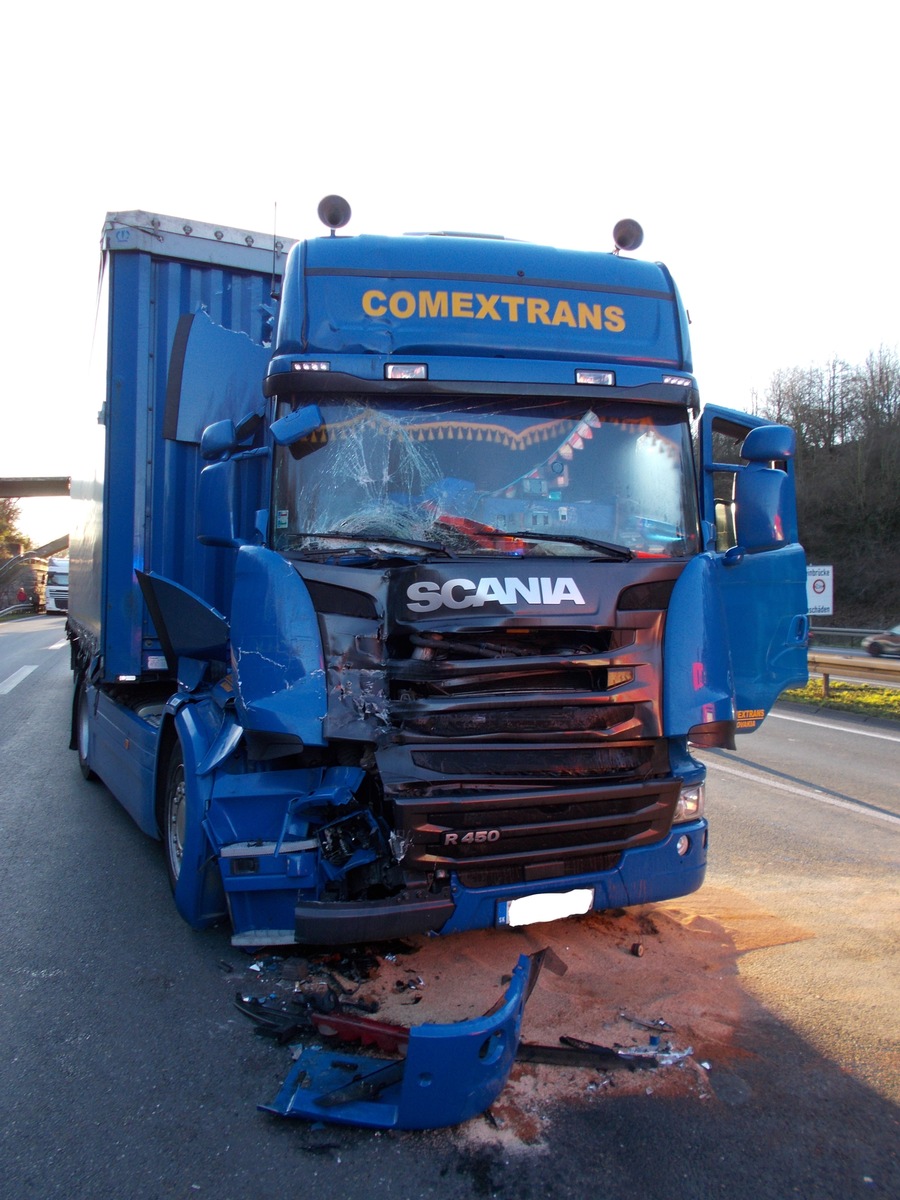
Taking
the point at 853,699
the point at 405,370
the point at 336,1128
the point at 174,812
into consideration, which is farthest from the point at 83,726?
the point at 853,699

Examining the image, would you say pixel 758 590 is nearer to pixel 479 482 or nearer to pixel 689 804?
pixel 689 804

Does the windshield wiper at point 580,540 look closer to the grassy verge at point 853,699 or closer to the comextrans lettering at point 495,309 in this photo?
the comextrans lettering at point 495,309

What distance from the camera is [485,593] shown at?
13.0ft

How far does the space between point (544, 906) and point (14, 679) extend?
634 inches

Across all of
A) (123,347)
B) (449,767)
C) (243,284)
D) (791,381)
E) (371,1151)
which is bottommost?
(371,1151)

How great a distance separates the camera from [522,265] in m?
4.98

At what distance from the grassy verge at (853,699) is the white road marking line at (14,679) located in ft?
43.0

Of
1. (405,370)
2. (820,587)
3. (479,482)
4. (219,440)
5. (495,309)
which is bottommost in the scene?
(820,587)

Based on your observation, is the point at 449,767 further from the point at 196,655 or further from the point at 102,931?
the point at 102,931

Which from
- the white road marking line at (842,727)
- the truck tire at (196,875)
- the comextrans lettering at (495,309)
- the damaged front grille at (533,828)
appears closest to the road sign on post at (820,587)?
the white road marking line at (842,727)

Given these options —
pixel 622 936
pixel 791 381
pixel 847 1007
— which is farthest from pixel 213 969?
pixel 791 381

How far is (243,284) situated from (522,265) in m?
2.34

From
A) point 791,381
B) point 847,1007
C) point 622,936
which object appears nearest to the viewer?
point 847,1007

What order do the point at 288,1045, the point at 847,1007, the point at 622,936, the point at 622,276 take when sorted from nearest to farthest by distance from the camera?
the point at 288,1045, the point at 847,1007, the point at 622,936, the point at 622,276
